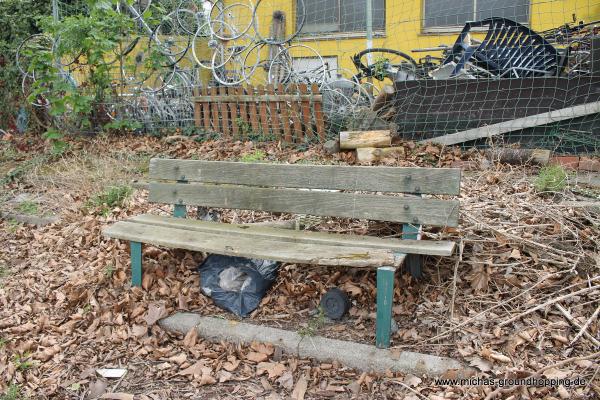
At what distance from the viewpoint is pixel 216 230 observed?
359 cm

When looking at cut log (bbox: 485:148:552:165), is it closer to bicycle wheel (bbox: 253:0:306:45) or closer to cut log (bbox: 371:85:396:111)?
cut log (bbox: 371:85:396:111)

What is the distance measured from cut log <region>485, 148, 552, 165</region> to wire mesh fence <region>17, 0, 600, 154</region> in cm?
47

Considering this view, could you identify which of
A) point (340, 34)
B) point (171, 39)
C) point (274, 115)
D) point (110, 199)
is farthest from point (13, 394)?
point (340, 34)

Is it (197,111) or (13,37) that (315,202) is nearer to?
(197,111)

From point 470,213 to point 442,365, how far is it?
1305mm

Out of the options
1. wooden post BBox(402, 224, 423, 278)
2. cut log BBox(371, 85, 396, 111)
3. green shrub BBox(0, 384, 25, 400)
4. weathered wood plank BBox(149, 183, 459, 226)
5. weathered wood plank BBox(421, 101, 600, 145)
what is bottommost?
green shrub BBox(0, 384, 25, 400)

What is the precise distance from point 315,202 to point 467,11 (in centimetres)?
719

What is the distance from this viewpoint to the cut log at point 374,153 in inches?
222

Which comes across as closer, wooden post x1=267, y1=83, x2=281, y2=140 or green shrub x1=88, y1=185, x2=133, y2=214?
green shrub x1=88, y1=185, x2=133, y2=214

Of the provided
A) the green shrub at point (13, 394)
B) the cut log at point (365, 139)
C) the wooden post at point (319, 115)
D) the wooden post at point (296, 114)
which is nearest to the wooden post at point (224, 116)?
the wooden post at point (296, 114)

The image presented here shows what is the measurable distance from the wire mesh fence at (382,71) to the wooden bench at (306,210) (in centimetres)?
265

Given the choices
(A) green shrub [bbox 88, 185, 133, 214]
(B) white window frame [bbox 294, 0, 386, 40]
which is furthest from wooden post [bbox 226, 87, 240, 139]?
(B) white window frame [bbox 294, 0, 386, 40]

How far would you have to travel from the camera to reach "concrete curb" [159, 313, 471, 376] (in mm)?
2758

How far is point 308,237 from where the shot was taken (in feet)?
10.9
